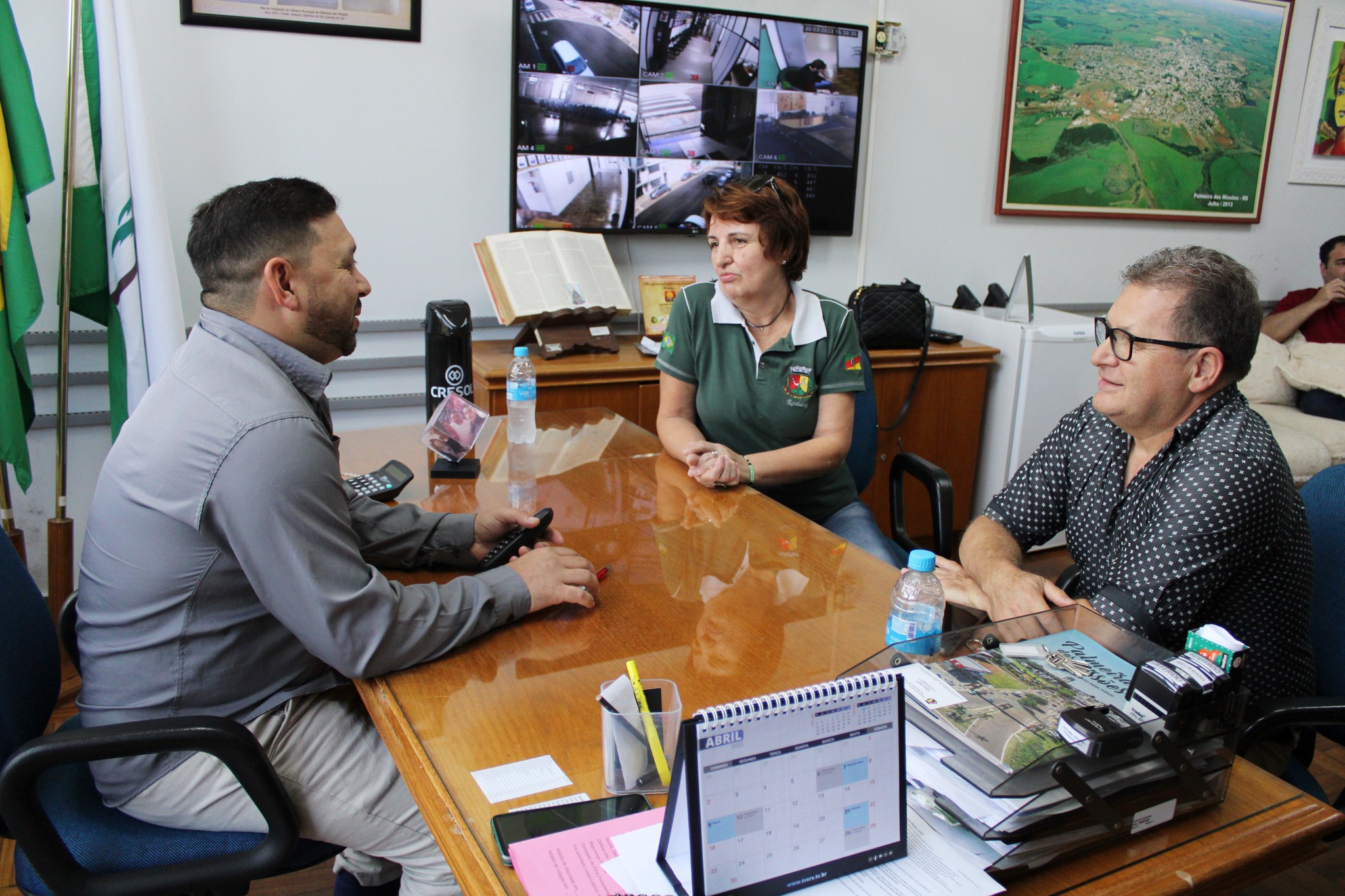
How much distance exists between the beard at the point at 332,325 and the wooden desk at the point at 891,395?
4.52 ft

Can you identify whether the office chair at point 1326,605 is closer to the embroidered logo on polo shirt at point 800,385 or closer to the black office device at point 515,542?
the embroidered logo on polo shirt at point 800,385

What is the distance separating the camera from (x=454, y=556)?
1.61 metres

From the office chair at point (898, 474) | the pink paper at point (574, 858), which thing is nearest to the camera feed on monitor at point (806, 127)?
the office chair at point (898, 474)

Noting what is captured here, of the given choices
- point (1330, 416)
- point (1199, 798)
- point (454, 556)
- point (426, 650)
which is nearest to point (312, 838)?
point (426, 650)

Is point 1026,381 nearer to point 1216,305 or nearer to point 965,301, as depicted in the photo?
point 965,301

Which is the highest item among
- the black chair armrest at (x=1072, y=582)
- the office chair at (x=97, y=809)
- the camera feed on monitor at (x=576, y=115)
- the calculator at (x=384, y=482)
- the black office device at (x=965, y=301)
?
the camera feed on monitor at (x=576, y=115)

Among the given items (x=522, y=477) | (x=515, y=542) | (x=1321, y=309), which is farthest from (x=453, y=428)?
(x=1321, y=309)

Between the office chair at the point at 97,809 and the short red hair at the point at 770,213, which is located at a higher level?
the short red hair at the point at 770,213

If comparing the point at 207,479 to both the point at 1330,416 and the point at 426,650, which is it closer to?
the point at 426,650

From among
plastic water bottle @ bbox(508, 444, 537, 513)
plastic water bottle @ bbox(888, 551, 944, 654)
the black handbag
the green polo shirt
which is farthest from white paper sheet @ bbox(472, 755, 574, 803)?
the black handbag

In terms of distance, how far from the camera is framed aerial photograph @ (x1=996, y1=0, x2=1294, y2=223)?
3949mm

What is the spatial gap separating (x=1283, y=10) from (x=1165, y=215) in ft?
3.47

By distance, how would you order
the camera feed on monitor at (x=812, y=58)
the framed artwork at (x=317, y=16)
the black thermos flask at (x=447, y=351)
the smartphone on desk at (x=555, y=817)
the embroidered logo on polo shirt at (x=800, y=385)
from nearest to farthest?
the smartphone on desk at (x=555, y=817), the black thermos flask at (x=447, y=351), the embroidered logo on polo shirt at (x=800, y=385), the framed artwork at (x=317, y=16), the camera feed on monitor at (x=812, y=58)

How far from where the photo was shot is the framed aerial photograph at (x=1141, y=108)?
395 centimetres
